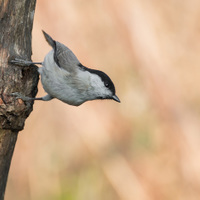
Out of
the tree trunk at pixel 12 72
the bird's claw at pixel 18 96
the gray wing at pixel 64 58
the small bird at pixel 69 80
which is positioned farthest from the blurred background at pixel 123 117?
the bird's claw at pixel 18 96

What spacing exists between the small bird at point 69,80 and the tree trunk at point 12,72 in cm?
31

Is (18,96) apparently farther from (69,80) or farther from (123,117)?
(123,117)

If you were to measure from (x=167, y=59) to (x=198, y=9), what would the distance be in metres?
0.72

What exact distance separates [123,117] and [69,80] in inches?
83.2

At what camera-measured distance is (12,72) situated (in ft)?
8.77

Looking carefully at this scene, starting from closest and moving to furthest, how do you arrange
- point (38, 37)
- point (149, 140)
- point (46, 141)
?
point (38, 37), point (46, 141), point (149, 140)

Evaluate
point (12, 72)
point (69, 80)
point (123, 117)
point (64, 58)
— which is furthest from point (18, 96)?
point (123, 117)

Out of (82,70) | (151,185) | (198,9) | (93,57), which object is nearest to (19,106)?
(82,70)

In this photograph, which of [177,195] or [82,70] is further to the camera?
[177,195]

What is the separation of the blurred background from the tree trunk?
186 centimetres

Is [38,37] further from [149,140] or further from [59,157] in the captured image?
[149,140]

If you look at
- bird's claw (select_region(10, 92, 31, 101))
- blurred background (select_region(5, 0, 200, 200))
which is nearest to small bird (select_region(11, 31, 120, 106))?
bird's claw (select_region(10, 92, 31, 101))

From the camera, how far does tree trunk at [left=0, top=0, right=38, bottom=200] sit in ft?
8.63

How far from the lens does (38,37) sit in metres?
4.49
